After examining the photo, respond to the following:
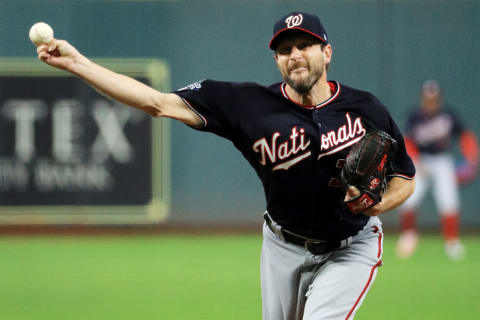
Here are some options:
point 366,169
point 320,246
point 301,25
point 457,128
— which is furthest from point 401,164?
point 457,128

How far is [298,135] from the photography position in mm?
3996

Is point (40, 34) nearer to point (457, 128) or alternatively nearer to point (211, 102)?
point (211, 102)

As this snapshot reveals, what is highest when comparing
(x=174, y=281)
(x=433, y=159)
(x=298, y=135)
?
(x=298, y=135)

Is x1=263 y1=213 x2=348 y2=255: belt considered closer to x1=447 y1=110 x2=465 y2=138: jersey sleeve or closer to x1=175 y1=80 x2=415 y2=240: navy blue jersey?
x1=175 y1=80 x2=415 y2=240: navy blue jersey

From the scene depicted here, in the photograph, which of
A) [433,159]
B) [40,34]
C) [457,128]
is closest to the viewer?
[40,34]

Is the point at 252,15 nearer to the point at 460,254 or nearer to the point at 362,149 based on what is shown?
the point at 460,254

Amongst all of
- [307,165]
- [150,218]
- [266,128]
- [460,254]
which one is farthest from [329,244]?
[150,218]

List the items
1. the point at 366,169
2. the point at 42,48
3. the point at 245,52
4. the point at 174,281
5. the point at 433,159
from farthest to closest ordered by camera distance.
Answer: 1. the point at 245,52
2. the point at 433,159
3. the point at 174,281
4. the point at 366,169
5. the point at 42,48

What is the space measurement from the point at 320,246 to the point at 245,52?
29.5 ft

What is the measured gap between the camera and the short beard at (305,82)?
3.95 metres

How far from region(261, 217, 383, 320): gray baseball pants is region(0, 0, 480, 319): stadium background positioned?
842cm

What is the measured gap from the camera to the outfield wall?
1266cm

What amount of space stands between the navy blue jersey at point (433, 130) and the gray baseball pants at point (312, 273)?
253 inches

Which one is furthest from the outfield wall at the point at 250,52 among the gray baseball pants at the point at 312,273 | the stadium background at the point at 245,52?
the gray baseball pants at the point at 312,273
